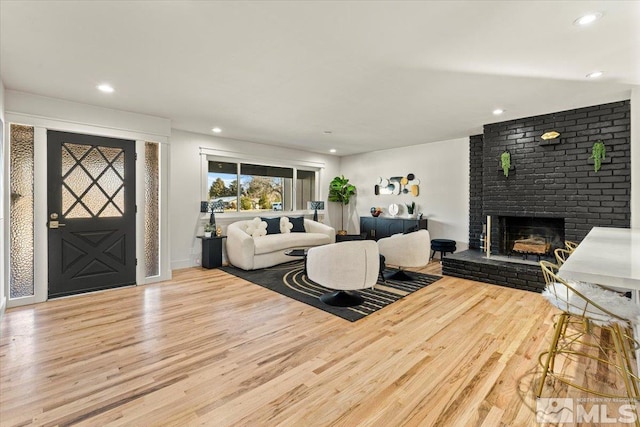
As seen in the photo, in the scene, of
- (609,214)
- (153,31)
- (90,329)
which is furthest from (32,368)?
(609,214)

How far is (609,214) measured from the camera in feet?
12.9

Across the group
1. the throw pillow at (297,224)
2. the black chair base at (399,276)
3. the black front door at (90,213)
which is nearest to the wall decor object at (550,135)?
the black chair base at (399,276)

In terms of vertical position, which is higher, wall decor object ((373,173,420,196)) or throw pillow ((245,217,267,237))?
wall decor object ((373,173,420,196))

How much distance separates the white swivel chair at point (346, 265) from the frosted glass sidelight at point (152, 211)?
2749 mm

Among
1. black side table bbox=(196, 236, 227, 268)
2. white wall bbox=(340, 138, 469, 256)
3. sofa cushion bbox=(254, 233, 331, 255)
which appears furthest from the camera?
white wall bbox=(340, 138, 469, 256)

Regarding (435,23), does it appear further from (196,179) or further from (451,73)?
(196,179)

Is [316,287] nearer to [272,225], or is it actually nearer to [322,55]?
[272,225]

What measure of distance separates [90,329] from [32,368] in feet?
2.21

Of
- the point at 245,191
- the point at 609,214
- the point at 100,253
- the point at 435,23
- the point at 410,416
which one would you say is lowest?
the point at 410,416

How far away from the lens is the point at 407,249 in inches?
168

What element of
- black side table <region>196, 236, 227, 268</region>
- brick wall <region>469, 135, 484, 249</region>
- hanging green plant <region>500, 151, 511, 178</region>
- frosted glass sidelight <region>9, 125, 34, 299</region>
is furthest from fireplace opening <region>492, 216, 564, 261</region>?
frosted glass sidelight <region>9, 125, 34, 299</region>

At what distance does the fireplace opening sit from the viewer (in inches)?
179

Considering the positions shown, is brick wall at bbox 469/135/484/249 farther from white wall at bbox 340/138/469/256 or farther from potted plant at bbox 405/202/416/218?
potted plant at bbox 405/202/416/218

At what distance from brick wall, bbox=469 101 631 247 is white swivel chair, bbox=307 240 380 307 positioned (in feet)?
9.48
